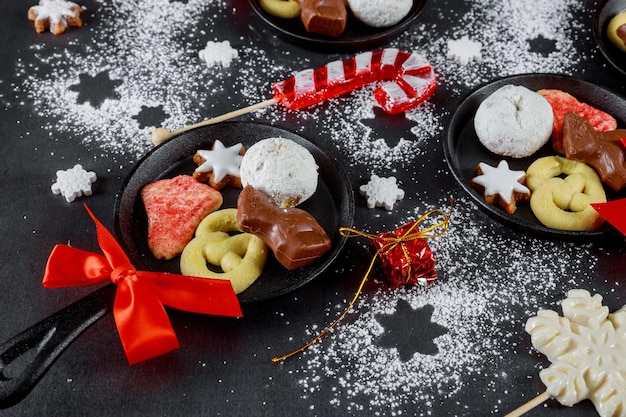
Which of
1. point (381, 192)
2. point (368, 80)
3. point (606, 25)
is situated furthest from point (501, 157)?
point (606, 25)

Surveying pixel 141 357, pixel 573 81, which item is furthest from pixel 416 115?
pixel 141 357

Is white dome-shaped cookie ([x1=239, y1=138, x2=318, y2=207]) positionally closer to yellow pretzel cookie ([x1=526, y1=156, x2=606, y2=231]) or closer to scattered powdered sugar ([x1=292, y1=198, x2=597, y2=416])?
scattered powdered sugar ([x1=292, y1=198, x2=597, y2=416])

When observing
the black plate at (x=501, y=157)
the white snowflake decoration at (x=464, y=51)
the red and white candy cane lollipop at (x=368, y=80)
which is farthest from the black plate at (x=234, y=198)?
the white snowflake decoration at (x=464, y=51)

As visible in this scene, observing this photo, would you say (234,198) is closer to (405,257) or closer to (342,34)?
(405,257)

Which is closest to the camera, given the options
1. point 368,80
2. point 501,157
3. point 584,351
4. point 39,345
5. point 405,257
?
point 39,345

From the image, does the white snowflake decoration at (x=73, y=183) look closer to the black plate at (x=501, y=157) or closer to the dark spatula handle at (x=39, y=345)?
the dark spatula handle at (x=39, y=345)

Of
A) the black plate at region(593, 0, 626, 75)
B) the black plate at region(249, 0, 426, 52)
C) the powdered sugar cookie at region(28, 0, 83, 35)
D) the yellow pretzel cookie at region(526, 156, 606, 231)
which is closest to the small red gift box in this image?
the yellow pretzel cookie at region(526, 156, 606, 231)

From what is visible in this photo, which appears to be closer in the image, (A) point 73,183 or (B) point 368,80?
(A) point 73,183
